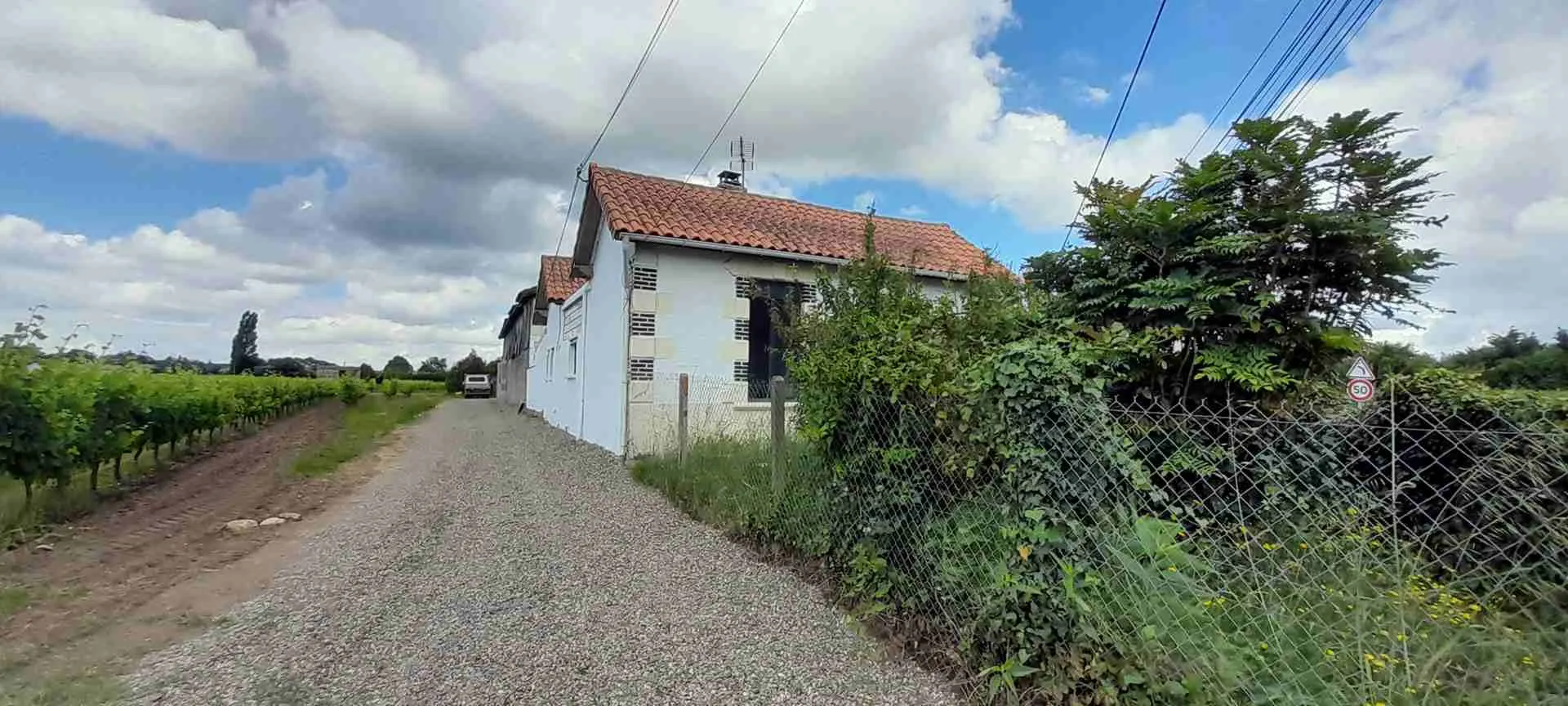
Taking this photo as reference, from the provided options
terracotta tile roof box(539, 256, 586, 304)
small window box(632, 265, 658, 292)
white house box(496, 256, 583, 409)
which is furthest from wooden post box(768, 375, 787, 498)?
terracotta tile roof box(539, 256, 586, 304)

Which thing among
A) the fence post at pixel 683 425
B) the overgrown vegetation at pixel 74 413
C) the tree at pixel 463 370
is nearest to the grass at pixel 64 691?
the overgrown vegetation at pixel 74 413

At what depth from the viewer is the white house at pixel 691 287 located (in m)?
9.51

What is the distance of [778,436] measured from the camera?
5.05 meters

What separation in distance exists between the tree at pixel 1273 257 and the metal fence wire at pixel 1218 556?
0.62 m

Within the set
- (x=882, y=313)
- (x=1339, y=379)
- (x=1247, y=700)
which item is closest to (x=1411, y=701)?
(x=1247, y=700)

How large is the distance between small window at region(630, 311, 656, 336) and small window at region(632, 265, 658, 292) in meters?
0.38

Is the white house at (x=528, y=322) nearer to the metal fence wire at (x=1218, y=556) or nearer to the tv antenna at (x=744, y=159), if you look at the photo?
the tv antenna at (x=744, y=159)

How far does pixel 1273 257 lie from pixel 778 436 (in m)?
3.45

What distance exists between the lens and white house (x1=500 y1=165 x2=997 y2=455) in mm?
9508

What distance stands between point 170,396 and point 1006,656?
460 inches

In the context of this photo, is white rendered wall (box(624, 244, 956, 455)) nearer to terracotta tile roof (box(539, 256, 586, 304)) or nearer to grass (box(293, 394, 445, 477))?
grass (box(293, 394, 445, 477))

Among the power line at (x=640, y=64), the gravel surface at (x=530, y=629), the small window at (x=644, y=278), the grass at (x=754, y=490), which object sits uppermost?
the power line at (x=640, y=64)

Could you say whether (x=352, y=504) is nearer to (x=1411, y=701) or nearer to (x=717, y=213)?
(x=717, y=213)

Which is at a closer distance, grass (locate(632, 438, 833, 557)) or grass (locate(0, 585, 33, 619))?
grass (locate(0, 585, 33, 619))
